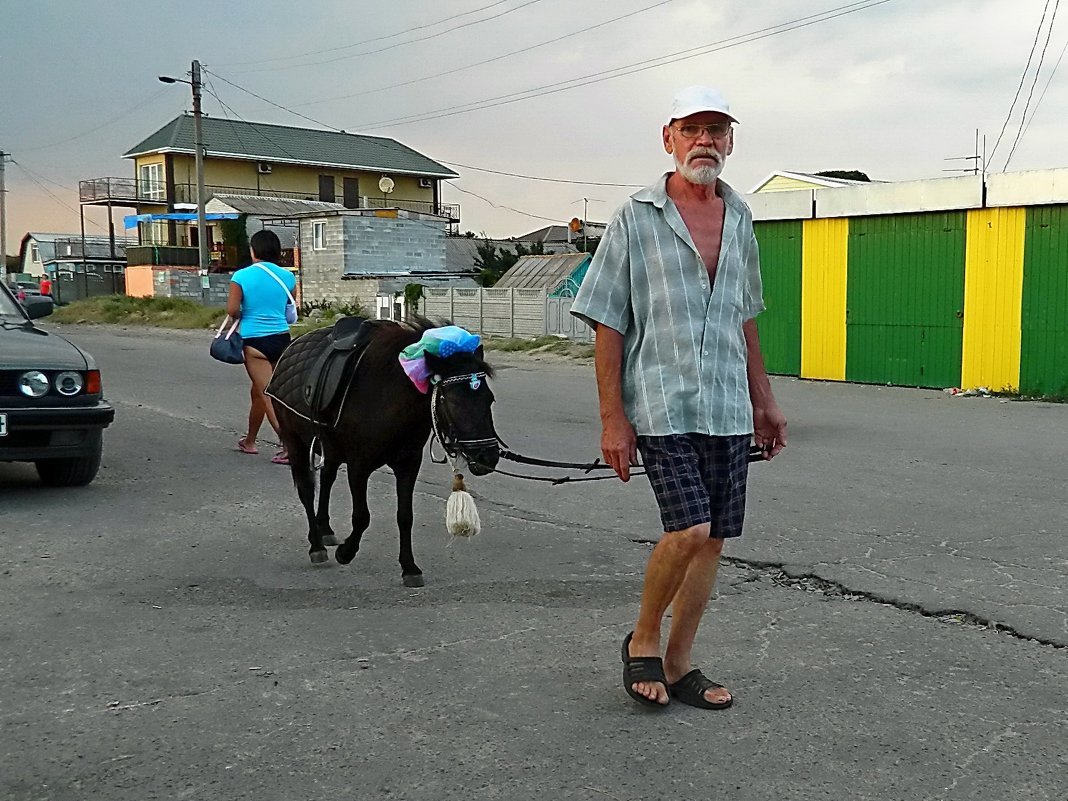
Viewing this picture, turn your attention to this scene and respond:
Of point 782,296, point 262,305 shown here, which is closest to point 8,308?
point 262,305

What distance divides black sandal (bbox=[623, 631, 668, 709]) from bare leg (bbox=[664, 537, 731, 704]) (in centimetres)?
8

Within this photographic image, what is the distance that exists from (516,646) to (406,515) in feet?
3.80

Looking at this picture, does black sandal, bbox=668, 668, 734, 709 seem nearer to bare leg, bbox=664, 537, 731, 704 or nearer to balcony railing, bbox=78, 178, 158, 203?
bare leg, bbox=664, 537, 731, 704

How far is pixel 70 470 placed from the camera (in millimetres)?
7918

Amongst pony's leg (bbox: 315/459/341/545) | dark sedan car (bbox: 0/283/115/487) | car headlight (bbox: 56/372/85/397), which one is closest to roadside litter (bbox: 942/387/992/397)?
pony's leg (bbox: 315/459/341/545)

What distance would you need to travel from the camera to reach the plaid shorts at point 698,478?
12.3 ft

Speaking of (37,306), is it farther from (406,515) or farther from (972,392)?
(972,392)

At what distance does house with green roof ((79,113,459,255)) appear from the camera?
61781 mm

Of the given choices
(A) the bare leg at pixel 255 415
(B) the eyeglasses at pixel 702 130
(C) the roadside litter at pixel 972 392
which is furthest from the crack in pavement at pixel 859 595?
(C) the roadside litter at pixel 972 392

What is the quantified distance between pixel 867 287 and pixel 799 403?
3.55 m

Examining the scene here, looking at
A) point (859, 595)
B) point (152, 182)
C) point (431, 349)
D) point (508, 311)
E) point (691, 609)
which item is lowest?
point (859, 595)

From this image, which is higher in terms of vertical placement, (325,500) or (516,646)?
(325,500)

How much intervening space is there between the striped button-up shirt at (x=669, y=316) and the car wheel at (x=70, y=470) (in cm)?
514

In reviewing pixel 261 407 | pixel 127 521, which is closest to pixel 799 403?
pixel 261 407
